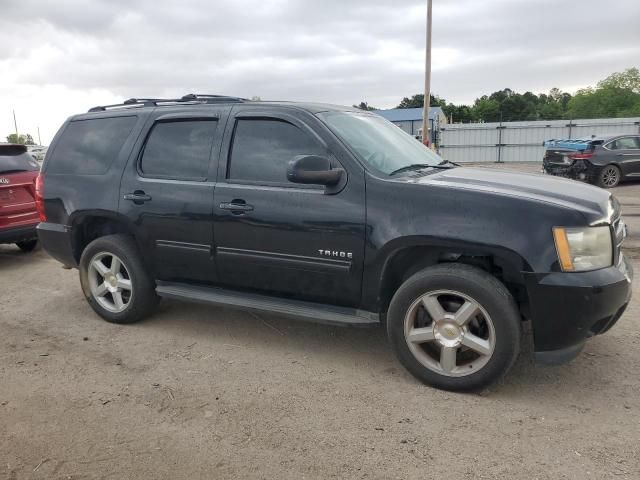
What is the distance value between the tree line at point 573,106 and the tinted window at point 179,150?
60.8 m

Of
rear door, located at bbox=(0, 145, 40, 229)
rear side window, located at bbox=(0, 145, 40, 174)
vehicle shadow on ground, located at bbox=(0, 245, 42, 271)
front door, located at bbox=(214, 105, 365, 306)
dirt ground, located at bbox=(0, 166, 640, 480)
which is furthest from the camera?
vehicle shadow on ground, located at bbox=(0, 245, 42, 271)

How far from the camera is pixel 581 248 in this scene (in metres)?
2.96

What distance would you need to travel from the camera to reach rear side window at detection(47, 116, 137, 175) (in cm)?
457

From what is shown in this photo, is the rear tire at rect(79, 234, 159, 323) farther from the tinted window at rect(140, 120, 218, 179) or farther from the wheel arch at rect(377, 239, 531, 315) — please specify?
the wheel arch at rect(377, 239, 531, 315)

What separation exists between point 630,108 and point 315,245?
79.6m

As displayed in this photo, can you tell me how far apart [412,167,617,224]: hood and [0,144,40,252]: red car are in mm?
5554

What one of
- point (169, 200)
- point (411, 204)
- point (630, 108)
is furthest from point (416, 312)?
point (630, 108)

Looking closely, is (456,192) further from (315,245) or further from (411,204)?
(315,245)

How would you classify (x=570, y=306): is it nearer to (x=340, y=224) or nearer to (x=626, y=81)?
(x=340, y=224)

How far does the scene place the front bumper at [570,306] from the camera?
9.55 ft

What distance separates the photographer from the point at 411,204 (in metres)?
3.25

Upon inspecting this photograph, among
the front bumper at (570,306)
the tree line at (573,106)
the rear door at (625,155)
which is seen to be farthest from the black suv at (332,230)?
the tree line at (573,106)

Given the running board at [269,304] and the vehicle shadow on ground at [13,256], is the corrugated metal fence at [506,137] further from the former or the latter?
the running board at [269,304]

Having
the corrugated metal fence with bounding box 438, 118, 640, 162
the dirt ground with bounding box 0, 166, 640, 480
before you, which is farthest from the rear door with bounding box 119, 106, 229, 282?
the corrugated metal fence with bounding box 438, 118, 640, 162
